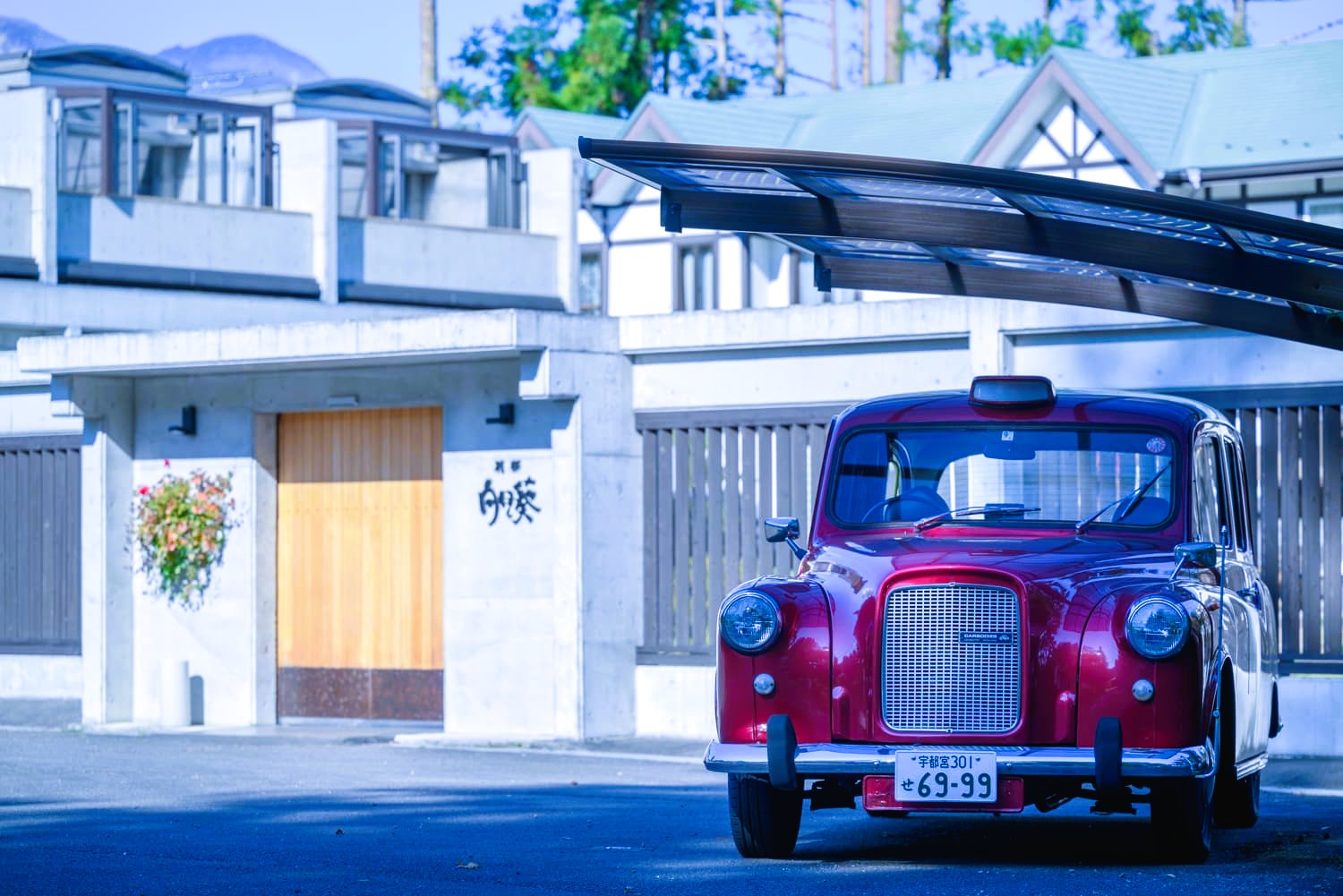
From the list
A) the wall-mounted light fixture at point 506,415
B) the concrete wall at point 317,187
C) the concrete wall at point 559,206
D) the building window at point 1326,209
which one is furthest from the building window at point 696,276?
the wall-mounted light fixture at point 506,415

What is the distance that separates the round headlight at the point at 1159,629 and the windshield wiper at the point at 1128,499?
1164mm

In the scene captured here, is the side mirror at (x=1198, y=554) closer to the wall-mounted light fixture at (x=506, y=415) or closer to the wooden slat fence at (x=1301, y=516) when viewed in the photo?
the wooden slat fence at (x=1301, y=516)

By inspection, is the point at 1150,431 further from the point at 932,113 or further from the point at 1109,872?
the point at 932,113

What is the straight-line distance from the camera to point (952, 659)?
8.64 metres

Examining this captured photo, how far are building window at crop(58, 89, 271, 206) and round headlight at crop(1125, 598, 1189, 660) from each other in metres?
29.1

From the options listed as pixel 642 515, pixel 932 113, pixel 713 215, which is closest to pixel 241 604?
pixel 642 515

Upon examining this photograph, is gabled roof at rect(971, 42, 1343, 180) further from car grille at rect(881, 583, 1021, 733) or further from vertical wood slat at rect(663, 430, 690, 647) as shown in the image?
car grille at rect(881, 583, 1021, 733)

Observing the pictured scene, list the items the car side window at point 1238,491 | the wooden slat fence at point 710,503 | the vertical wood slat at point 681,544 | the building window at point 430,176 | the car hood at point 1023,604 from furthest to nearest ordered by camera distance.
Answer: the building window at point 430,176, the vertical wood slat at point 681,544, the wooden slat fence at point 710,503, the car side window at point 1238,491, the car hood at point 1023,604

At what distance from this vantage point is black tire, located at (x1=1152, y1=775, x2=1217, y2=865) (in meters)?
8.73

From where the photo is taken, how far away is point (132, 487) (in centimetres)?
1981

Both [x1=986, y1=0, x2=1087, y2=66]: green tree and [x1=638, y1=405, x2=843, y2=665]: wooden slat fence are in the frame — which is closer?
[x1=638, y1=405, x2=843, y2=665]: wooden slat fence

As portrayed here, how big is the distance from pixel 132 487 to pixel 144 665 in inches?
63.9

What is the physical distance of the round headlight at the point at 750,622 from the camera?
8.86 meters

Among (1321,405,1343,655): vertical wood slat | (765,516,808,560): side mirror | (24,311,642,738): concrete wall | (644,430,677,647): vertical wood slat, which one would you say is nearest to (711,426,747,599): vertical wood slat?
(644,430,677,647): vertical wood slat
